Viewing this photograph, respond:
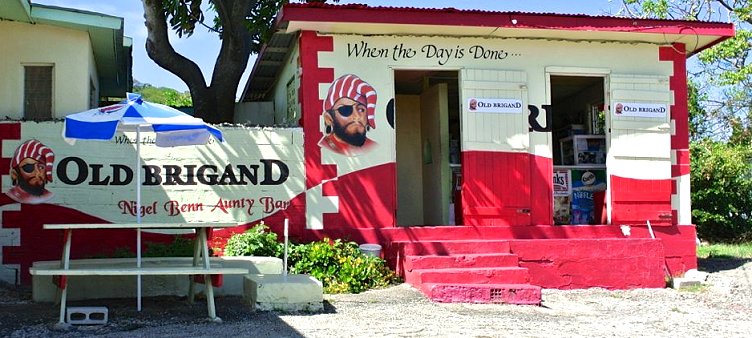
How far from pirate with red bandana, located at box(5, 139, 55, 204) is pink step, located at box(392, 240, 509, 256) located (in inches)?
177

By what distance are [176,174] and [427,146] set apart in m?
5.23

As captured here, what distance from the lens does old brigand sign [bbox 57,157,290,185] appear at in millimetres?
9891

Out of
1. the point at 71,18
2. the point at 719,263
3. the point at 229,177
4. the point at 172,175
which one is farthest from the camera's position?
the point at 719,263

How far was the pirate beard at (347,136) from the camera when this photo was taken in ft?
34.5

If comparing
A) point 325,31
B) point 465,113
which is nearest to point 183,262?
point 325,31

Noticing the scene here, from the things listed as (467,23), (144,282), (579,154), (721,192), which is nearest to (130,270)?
(144,282)

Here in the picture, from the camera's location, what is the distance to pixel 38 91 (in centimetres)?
1104

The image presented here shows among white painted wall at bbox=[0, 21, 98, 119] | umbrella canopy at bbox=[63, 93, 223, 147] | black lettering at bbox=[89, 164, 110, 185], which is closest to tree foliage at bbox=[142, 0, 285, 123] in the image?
white painted wall at bbox=[0, 21, 98, 119]

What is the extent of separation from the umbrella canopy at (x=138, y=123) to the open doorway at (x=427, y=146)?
475 cm

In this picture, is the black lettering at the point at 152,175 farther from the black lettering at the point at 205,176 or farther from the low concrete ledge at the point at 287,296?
the low concrete ledge at the point at 287,296

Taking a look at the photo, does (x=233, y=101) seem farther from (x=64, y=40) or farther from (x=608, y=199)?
(x=608, y=199)

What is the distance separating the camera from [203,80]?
13.0m

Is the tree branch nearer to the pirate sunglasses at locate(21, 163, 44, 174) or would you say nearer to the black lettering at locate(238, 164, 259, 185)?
the black lettering at locate(238, 164, 259, 185)

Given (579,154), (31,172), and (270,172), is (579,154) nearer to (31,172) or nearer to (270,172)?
(270,172)
